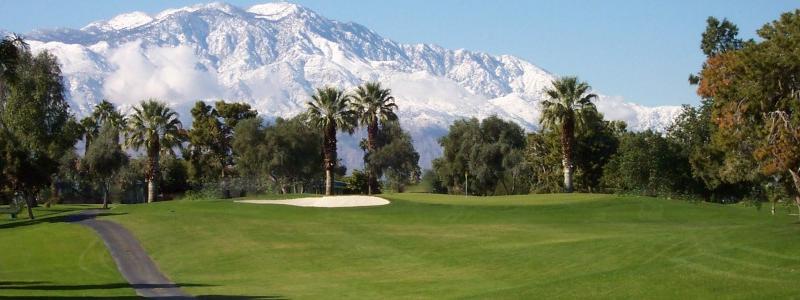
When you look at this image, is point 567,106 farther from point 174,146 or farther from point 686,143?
point 174,146

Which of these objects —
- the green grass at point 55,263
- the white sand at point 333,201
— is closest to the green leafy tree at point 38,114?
the green grass at point 55,263

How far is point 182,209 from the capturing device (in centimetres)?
6631

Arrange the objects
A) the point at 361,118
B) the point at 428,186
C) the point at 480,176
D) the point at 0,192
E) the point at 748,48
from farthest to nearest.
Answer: the point at 428,186, the point at 480,176, the point at 361,118, the point at 0,192, the point at 748,48

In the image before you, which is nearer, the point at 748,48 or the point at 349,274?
the point at 349,274

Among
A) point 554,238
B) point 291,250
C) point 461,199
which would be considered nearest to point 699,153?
point 461,199

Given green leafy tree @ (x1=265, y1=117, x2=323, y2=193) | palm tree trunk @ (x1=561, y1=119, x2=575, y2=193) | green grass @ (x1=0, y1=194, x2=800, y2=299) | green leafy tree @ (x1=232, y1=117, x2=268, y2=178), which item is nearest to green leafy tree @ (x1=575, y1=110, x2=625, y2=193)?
palm tree trunk @ (x1=561, y1=119, x2=575, y2=193)

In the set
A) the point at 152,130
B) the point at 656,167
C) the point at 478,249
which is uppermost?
the point at 152,130

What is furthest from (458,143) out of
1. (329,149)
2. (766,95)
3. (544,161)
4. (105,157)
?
(766,95)

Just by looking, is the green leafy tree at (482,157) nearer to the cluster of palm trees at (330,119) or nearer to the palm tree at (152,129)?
the cluster of palm trees at (330,119)

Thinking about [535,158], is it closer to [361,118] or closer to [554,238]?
[361,118]

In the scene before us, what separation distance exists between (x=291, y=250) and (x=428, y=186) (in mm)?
82400

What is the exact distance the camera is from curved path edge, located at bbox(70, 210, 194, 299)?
1353 inches

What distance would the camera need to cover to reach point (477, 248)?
4238 centimetres

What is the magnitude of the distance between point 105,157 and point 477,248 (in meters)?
55.7
